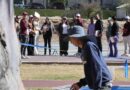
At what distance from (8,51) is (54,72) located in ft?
29.1

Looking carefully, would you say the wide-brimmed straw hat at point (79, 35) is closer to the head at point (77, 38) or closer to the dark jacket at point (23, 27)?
the head at point (77, 38)

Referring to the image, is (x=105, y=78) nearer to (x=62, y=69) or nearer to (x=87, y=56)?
(x=87, y=56)

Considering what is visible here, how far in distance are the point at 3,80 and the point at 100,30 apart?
45.3 feet

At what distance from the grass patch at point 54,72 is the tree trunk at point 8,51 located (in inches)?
279

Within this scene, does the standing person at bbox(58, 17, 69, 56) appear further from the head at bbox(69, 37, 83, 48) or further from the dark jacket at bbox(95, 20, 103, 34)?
the head at bbox(69, 37, 83, 48)

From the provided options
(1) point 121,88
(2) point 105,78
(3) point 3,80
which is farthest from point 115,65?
(2) point 105,78

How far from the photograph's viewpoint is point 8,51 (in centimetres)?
831

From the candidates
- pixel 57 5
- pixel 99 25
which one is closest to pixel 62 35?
pixel 99 25

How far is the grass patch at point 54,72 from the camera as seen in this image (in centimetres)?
1584

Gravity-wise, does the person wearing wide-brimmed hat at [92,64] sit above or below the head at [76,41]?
below

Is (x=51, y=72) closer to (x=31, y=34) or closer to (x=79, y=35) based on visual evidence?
(x=31, y=34)

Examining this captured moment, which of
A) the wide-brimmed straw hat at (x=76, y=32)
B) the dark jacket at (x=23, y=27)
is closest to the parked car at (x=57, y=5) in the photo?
the dark jacket at (x=23, y=27)

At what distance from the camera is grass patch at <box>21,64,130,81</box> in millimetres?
15844

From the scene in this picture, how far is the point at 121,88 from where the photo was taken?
1059cm
